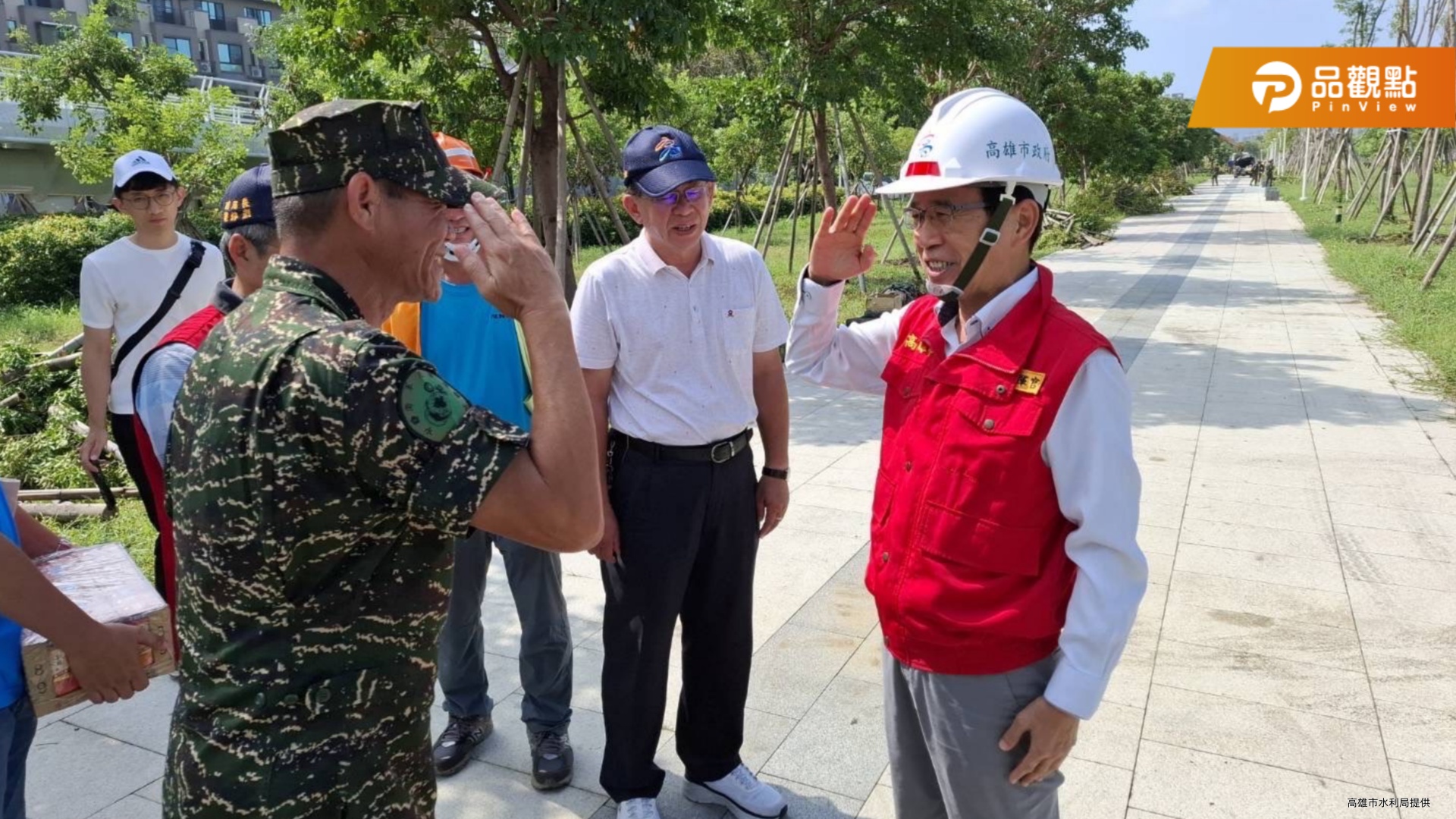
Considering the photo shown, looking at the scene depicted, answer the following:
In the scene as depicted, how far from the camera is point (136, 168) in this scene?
3.41 m

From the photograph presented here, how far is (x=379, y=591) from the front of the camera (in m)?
1.27

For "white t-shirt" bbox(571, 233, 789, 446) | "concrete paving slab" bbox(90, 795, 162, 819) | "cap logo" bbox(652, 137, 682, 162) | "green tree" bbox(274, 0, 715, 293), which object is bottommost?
"concrete paving slab" bbox(90, 795, 162, 819)

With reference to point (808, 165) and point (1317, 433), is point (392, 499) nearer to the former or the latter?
point (1317, 433)

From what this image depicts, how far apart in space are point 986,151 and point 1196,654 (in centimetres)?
267

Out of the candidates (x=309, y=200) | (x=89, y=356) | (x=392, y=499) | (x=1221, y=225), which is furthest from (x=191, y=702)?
(x=1221, y=225)

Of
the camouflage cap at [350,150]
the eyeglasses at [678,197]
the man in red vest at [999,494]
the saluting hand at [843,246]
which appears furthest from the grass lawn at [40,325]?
the man in red vest at [999,494]

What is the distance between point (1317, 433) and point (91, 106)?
1822cm

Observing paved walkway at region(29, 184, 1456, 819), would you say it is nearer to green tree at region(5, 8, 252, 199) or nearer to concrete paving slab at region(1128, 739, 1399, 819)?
concrete paving slab at region(1128, 739, 1399, 819)

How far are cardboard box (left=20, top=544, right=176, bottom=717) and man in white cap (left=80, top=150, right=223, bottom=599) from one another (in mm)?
1555

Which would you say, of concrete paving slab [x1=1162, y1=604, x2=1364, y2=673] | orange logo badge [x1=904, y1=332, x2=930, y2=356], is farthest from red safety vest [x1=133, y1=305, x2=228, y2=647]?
concrete paving slab [x1=1162, y1=604, x2=1364, y2=673]

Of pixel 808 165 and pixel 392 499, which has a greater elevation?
pixel 808 165

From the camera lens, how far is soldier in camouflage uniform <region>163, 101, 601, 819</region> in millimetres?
1142
